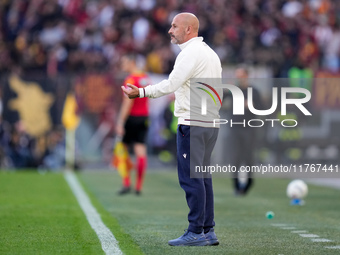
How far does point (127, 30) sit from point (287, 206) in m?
12.0

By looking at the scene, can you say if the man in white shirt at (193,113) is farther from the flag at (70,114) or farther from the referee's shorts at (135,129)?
the flag at (70,114)

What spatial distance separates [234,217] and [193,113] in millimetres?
3232

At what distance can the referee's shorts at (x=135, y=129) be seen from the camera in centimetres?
1362

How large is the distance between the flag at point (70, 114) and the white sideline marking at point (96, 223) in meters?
5.48

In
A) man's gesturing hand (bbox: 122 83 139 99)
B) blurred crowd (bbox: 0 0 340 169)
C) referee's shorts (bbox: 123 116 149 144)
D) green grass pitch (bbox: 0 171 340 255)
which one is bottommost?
green grass pitch (bbox: 0 171 340 255)

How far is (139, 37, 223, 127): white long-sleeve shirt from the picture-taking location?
264 inches

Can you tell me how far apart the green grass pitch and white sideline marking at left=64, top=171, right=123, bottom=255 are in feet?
0.25

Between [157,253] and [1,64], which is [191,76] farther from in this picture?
[1,64]

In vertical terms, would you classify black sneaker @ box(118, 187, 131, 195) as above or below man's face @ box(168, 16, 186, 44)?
below

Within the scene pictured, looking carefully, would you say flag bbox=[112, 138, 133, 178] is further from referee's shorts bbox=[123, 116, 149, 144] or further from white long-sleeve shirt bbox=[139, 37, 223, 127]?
white long-sleeve shirt bbox=[139, 37, 223, 127]

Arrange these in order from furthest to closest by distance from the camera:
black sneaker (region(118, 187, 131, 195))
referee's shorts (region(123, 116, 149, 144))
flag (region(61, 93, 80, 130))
Result: 1. flag (region(61, 93, 80, 130))
2. referee's shorts (region(123, 116, 149, 144))
3. black sneaker (region(118, 187, 131, 195))

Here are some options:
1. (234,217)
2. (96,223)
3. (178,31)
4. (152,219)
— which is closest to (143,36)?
(234,217)

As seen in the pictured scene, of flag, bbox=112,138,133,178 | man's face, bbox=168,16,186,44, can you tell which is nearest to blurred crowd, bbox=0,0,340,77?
flag, bbox=112,138,133,178

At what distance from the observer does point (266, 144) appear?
2030cm
